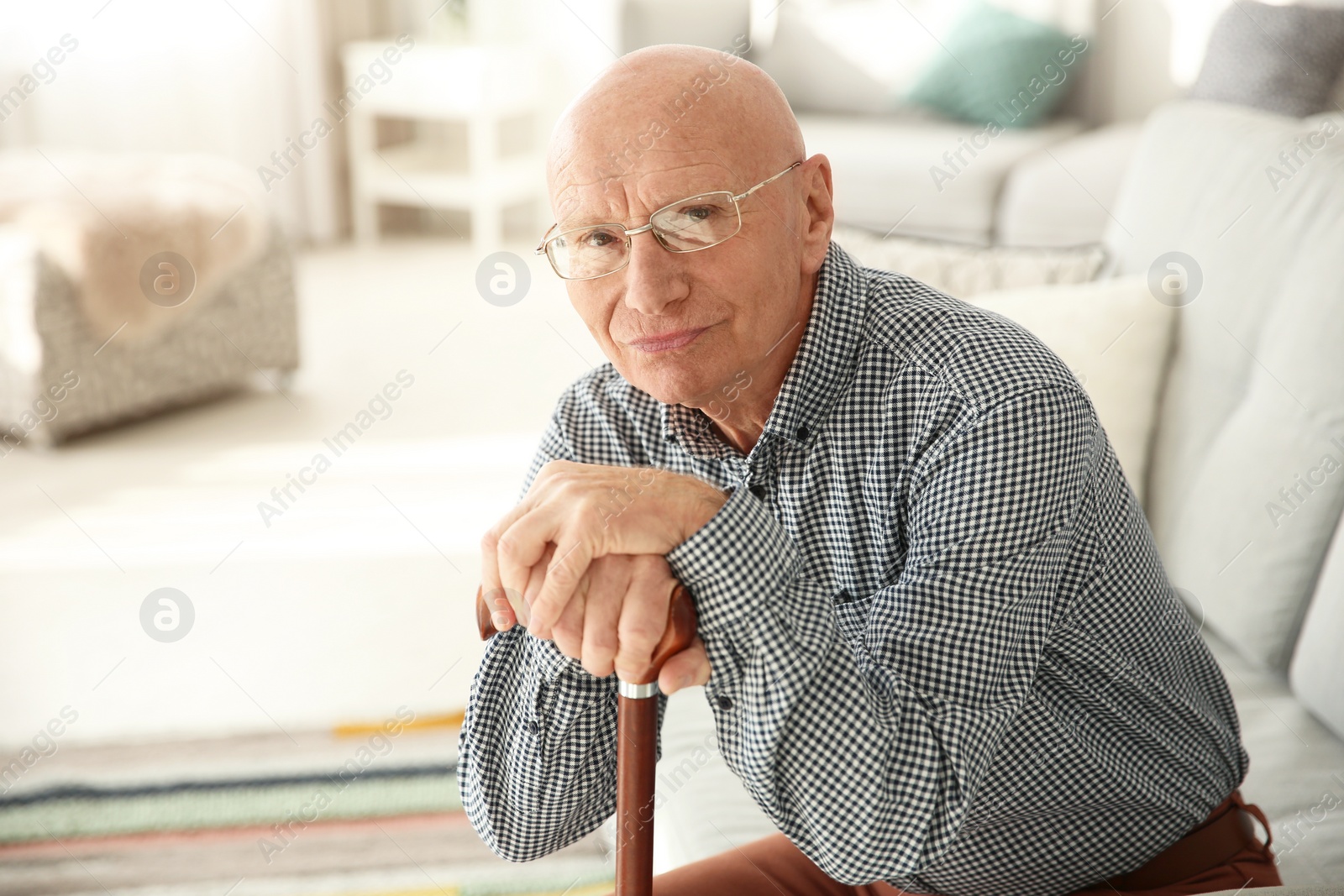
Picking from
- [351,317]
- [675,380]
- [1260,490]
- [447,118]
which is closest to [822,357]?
[675,380]

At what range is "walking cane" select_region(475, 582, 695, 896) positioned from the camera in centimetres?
78

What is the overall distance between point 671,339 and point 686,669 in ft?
1.03

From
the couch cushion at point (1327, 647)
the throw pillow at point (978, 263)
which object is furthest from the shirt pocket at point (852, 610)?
the throw pillow at point (978, 263)

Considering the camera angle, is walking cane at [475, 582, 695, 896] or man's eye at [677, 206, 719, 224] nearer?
walking cane at [475, 582, 695, 896]

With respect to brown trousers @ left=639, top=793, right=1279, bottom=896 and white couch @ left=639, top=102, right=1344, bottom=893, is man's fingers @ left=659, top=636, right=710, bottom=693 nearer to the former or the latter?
brown trousers @ left=639, top=793, right=1279, bottom=896

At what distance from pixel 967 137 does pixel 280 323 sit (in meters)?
2.23

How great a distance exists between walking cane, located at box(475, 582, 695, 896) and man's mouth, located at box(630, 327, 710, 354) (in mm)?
286

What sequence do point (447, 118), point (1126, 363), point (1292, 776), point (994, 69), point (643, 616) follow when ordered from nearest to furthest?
1. point (643, 616)
2. point (1292, 776)
3. point (1126, 363)
4. point (994, 69)
5. point (447, 118)

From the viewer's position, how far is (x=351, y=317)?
4.54m

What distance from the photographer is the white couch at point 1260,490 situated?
50.6 inches

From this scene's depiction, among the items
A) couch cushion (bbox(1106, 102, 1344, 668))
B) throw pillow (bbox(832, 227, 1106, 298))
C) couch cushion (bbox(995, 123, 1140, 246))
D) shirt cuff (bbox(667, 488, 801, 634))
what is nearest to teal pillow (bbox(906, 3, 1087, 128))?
couch cushion (bbox(995, 123, 1140, 246))

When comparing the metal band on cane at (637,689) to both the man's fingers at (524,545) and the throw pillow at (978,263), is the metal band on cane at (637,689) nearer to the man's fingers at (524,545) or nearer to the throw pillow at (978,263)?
the man's fingers at (524,545)

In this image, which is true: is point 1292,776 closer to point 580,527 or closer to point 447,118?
point 580,527

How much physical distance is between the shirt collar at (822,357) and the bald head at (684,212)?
0.09ft
